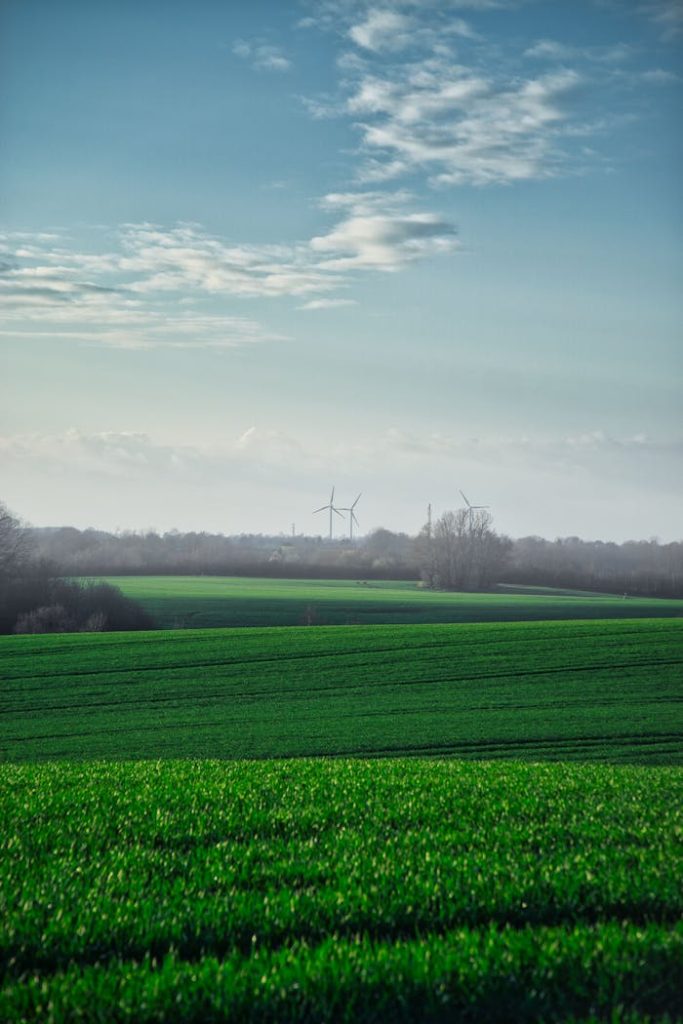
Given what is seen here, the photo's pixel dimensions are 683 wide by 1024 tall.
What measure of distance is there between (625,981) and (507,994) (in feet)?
2.62

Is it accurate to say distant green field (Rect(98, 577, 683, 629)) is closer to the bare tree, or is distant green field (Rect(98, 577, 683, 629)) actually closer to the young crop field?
the bare tree

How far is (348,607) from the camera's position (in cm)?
8062

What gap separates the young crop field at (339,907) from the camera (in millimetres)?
5594

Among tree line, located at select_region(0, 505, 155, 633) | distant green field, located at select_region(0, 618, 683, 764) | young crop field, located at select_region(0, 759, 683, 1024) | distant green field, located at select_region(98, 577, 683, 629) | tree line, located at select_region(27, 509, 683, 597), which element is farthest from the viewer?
tree line, located at select_region(27, 509, 683, 597)

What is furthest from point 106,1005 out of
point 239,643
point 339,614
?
point 339,614

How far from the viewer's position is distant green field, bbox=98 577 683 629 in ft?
245

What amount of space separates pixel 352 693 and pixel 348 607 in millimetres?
44895

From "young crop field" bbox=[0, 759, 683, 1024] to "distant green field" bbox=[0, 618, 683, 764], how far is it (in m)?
15.0

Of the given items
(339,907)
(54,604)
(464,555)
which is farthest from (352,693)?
(464,555)

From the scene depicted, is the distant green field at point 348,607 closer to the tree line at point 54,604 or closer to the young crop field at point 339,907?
the tree line at point 54,604

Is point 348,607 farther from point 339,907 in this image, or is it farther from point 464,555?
point 339,907

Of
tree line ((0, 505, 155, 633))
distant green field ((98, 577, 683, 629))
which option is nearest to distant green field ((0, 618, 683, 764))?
tree line ((0, 505, 155, 633))

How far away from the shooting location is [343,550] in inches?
5522

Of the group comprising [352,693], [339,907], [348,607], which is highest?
[339,907]
